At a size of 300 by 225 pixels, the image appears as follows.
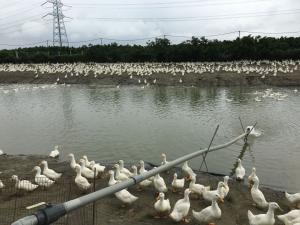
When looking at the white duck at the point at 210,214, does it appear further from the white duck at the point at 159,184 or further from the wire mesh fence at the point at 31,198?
the wire mesh fence at the point at 31,198

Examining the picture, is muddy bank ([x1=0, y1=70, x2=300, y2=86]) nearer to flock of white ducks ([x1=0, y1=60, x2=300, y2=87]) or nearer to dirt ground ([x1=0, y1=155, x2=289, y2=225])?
flock of white ducks ([x1=0, y1=60, x2=300, y2=87])

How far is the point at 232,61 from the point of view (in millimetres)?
59938

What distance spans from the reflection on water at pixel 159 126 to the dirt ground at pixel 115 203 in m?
2.40

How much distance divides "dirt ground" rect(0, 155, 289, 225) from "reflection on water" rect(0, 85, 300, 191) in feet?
7.88

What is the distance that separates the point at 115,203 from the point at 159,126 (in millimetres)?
12031

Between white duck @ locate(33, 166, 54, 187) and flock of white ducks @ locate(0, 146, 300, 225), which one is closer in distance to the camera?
flock of white ducks @ locate(0, 146, 300, 225)

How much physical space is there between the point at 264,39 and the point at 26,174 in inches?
2190

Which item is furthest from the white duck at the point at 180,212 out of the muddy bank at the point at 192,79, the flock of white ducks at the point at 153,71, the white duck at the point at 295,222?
the flock of white ducks at the point at 153,71

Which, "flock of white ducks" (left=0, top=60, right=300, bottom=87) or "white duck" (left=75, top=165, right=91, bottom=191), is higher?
"flock of white ducks" (left=0, top=60, right=300, bottom=87)

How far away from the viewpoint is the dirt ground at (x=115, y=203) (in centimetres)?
1017

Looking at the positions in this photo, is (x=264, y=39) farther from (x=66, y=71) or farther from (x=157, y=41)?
(x=66, y=71)

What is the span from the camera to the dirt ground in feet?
33.4

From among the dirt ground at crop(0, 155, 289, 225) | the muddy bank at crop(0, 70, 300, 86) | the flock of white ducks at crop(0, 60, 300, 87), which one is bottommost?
the dirt ground at crop(0, 155, 289, 225)

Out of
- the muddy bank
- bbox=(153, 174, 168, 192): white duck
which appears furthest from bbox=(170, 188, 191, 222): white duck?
the muddy bank
